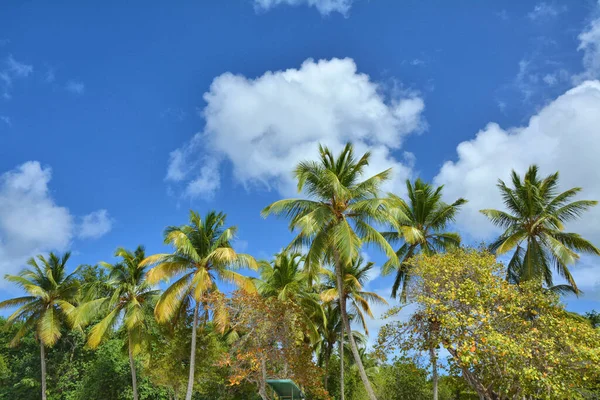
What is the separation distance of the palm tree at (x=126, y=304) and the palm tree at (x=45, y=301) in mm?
3516

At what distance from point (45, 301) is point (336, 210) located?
69.1 feet

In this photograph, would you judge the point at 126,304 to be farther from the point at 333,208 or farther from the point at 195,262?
the point at 333,208

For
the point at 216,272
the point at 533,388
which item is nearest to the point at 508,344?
the point at 533,388

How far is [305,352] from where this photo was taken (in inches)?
827

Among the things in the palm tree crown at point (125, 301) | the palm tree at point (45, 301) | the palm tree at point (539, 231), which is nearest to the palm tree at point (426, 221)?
the palm tree at point (539, 231)

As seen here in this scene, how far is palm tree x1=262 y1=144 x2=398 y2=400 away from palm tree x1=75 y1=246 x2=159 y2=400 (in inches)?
393

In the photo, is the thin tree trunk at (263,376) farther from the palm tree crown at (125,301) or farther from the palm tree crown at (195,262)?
the palm tree crown at (125,301)

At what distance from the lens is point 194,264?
21172mm

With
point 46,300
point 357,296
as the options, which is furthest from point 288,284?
point 46,300

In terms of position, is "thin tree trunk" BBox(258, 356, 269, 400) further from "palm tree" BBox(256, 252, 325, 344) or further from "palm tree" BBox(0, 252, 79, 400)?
"palm tree" BBox(0, 252, 79, 400)

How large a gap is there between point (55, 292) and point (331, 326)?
17186mm

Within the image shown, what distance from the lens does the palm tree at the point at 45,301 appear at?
2811 cm

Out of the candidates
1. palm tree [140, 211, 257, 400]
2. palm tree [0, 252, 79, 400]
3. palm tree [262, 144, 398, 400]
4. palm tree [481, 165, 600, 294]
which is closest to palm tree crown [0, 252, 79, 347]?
palm tree [0, 252, 79, 400]

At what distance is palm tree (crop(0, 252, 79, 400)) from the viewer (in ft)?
92.2
